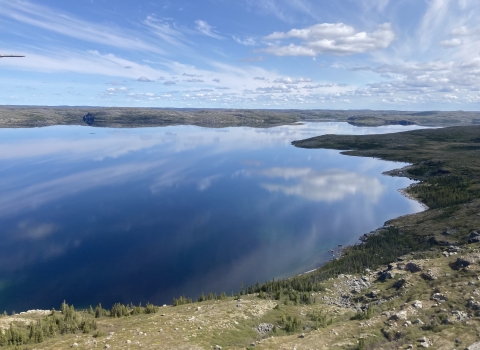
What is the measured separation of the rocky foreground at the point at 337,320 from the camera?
73.7ft

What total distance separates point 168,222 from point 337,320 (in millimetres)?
47508

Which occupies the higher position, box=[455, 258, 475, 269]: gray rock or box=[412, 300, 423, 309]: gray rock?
box=[455, 258, 475, 269]: gray rock

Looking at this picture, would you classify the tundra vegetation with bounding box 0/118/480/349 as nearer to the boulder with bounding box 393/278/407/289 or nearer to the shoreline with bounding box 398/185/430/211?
the boulder with bounding box 393/278/407/289

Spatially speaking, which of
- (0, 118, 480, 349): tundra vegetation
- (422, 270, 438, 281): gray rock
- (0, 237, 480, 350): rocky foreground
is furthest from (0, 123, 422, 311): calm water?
(422, 270, 438, 281): gray rock

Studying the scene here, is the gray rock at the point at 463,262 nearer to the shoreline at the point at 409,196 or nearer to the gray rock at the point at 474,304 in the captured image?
the gray rock at the point at 474,304

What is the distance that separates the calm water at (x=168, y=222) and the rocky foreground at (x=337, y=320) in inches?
575

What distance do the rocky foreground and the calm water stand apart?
47.9 ft

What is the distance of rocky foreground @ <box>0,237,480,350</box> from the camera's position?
2247 centimetres

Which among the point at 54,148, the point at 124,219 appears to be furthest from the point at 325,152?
the point at 54,148

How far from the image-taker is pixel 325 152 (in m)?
180

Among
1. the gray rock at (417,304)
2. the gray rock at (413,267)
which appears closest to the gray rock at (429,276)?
the gray rock at (413,267)

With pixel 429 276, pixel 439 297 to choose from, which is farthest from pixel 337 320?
pixel 429 276

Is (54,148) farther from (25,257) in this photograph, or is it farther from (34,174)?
(25,257)

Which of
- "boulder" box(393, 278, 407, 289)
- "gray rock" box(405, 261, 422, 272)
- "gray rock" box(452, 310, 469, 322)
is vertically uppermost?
"gray rock" box(452, 310, 469, 322)
